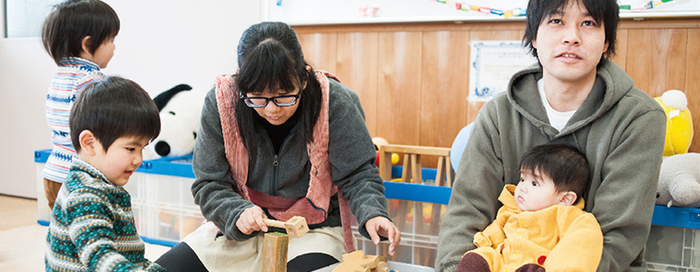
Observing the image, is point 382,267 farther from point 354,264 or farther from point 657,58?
point 657,58

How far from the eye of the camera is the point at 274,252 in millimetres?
906

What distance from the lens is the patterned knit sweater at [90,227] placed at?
0.81 m

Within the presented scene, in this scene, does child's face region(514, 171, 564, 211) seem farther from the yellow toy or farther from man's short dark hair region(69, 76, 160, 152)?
the yellow toy

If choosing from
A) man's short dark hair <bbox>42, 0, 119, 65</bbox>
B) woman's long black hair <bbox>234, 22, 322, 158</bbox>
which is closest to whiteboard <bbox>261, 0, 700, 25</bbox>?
man's short dark hair <bbox>42, 0, 119, 65</bbox>

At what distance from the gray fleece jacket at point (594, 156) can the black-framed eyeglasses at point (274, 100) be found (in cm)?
39

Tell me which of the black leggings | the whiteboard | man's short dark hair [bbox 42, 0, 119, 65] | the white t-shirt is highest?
the whiteboard

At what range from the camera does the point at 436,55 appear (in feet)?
6.75

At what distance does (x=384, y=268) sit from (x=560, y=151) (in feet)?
1.34

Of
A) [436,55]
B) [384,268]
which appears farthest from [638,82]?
[384,268]

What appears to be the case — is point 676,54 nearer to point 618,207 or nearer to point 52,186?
point 618,207

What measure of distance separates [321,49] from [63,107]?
1025mm

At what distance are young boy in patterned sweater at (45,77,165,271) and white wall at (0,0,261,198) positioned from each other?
1.44 m

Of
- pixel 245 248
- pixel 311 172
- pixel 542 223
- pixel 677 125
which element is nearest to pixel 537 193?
pixel 542 223

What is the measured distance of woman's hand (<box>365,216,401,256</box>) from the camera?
1083 millimetres
